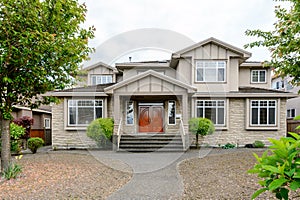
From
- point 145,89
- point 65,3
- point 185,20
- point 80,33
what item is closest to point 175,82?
point 145,89

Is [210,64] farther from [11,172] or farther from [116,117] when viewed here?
[11,172]

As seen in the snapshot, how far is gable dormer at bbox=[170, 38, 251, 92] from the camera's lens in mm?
14602

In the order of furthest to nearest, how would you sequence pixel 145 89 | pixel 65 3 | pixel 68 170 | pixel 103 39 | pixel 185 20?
1. pixel 185 20
2. pixel 145 89
3. pixel 103 39
4. pixel 68 170
5. pixel 65 3

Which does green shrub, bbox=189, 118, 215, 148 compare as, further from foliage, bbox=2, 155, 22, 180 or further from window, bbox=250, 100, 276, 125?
foliage, bbox=2, 155, 22, 180

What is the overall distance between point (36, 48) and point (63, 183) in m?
3.54

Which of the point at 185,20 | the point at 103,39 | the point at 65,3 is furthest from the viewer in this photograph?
the point at 185,20

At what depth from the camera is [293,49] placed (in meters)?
7.11

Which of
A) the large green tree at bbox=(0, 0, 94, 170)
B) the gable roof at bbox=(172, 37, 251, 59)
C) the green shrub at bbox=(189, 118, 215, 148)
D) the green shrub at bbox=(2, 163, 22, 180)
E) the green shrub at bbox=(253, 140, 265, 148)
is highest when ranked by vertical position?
the gable roof at bbox=(172, 37, 251, 59)

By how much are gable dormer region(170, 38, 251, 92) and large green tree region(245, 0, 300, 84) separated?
6003 millimetres

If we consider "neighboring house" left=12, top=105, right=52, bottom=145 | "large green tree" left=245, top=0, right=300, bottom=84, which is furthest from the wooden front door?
"large green tree" left=245, top=0, right=300, bottom=84

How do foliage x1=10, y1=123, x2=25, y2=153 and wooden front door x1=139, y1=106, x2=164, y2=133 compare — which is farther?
wooden front door x1=139, y1=106, x2=164, y2=133

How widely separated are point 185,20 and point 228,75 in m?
4.65

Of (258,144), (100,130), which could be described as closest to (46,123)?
(100,130)

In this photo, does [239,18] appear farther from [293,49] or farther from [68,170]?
[68,170]
